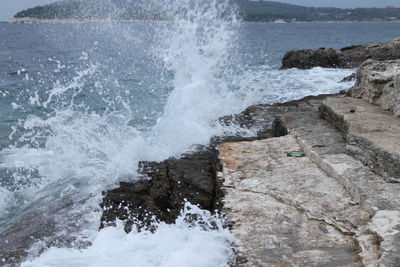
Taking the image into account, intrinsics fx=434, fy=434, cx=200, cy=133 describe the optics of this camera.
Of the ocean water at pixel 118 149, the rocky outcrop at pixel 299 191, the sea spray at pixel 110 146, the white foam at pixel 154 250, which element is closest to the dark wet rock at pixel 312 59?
the ocean water at pixel 118 149

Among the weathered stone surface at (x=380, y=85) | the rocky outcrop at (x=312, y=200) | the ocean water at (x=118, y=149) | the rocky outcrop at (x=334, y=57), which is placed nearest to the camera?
the rocky outcrop at (x=312, y=200)

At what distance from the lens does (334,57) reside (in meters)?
18.7

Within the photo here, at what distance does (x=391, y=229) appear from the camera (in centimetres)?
303

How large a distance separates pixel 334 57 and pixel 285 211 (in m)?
16.3

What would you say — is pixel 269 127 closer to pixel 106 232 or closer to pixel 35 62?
pixel 106 232

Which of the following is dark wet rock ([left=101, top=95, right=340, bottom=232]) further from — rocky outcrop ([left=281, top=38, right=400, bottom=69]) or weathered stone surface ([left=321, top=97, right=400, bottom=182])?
rocky outcrop ([left=281, top=38, right=400, bottom=69])

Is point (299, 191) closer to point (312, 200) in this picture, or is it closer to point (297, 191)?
point (297, 191)

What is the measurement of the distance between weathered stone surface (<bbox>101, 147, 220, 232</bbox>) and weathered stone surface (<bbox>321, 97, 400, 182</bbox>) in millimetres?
1523

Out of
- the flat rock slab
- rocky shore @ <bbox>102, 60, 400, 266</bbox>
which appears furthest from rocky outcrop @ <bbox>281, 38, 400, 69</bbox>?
the flat rock slab

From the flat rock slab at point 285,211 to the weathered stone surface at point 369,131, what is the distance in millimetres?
423

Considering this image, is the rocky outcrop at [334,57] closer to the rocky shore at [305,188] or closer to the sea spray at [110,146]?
the sea spray at [110,146]

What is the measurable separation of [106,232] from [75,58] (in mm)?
24312

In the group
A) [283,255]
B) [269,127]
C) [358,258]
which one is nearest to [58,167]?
[269,127]

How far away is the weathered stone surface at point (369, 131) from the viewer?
3.92m
